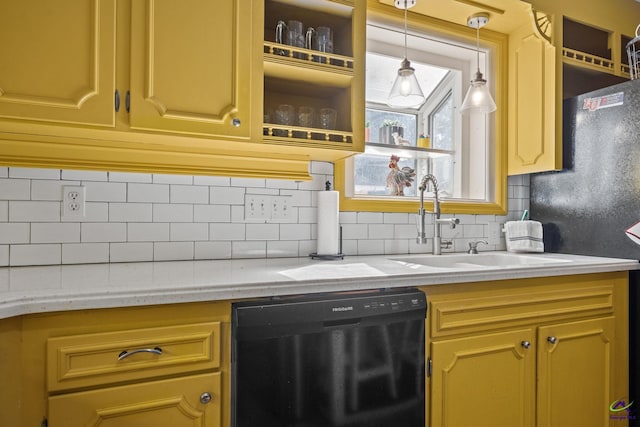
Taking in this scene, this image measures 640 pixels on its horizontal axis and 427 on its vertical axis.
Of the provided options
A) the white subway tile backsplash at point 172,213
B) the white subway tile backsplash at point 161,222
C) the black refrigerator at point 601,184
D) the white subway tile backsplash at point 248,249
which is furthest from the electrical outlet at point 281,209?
the black refrigerator at point 601,184

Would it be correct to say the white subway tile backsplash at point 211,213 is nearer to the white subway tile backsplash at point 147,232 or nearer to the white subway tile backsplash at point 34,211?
the white subway tile backsplash at point 147,232

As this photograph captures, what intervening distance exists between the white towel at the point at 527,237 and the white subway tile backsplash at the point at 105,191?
6.27 ft

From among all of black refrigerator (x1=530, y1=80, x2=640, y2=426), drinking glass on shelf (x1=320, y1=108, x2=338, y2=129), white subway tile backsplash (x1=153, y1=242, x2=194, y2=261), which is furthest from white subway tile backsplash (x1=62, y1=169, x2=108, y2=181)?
black refrigerator (x1=530, y1=80, x2=640, y2=426)

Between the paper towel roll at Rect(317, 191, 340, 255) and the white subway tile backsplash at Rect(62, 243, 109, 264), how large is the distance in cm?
86

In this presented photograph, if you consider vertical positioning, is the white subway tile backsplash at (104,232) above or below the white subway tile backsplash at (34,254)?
above

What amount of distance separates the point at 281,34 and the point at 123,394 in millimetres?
1341

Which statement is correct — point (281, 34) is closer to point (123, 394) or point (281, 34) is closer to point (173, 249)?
point (173, 249)

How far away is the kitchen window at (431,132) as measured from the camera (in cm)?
205

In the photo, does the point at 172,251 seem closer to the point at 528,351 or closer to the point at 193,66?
the point at 193,66

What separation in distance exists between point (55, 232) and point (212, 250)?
0.56 meters

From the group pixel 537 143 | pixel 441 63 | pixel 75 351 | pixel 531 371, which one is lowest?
pixel 531 371

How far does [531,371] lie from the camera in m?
1.49

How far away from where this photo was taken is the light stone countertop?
90 centimetres

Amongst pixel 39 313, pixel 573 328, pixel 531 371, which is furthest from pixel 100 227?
pixel 573 328
